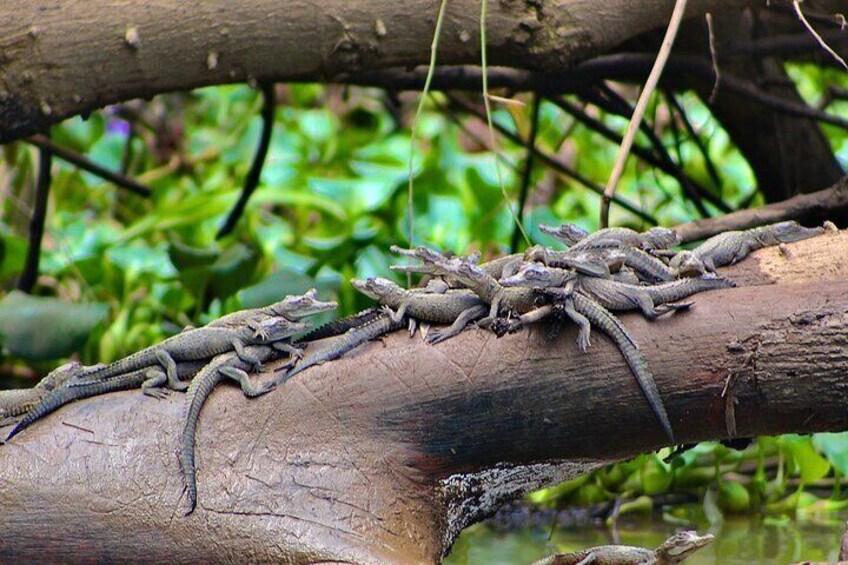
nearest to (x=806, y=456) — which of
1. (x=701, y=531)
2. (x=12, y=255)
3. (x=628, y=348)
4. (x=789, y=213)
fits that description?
(x=701, y=531)

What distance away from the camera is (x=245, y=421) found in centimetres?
299

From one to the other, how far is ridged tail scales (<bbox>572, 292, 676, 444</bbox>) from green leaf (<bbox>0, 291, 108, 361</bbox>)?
2.52m

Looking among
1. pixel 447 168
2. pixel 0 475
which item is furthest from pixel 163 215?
pixel 0 475

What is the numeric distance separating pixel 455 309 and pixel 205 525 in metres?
0.83

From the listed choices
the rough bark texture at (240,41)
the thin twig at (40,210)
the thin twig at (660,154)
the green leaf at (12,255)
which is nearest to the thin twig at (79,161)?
the thin twig at (40,210)

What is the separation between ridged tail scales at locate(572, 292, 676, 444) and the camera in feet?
9.08

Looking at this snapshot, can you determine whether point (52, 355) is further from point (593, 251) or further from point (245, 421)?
point (593, 251)

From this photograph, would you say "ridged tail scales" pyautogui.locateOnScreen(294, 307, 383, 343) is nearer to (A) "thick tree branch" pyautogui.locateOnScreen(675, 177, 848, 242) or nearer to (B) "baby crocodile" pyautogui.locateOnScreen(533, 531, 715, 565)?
(B) "baby crocodile" pyautogui.locateOnScreen(533, 531, 715, 565)

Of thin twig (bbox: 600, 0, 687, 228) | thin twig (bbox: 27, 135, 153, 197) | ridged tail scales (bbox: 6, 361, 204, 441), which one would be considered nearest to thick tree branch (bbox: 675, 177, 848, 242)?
thin twig (bbox: 600, 0, 687, 228)

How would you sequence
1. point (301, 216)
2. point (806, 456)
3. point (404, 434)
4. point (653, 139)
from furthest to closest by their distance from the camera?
point (301, 216) → point (653, 139) → point (806, 456) → point (404, 434)

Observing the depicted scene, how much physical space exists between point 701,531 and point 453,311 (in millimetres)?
1828

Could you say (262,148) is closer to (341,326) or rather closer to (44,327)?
(44,327)

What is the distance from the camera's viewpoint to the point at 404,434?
2.94 meters

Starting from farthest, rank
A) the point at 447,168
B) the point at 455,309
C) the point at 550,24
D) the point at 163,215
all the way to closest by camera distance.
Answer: the point at 447,168 → the point at 163,215 → the point at 550,24 → the point at 455,309
